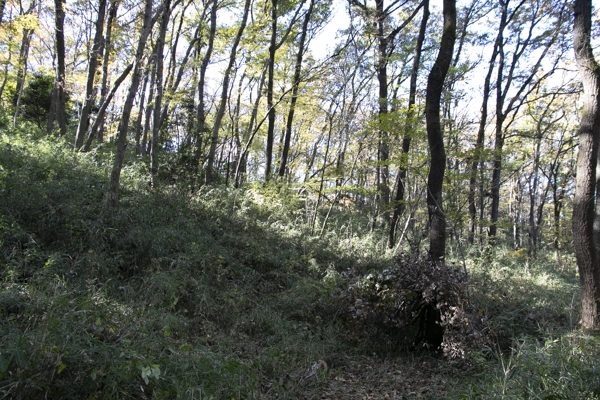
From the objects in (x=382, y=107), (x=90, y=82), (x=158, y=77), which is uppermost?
(x=382, y=107)

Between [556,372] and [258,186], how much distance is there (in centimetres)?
999

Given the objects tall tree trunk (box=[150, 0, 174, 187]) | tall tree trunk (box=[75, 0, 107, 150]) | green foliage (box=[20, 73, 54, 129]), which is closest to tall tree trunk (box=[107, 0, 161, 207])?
tall tree trunk (box=[150, 0, 174, 187])

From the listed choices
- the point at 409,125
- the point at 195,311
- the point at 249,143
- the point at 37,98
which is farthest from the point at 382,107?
the point at 37,98

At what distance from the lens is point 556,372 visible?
3.44 m

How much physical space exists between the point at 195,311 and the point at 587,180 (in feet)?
21.3

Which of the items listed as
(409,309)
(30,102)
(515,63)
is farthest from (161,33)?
(515,63)

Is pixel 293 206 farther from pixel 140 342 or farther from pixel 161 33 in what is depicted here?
pixel 140 342

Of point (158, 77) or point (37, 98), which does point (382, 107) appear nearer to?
point (158, 77)

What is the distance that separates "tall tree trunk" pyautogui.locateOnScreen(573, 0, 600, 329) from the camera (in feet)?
17.9

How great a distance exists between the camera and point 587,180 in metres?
5.54

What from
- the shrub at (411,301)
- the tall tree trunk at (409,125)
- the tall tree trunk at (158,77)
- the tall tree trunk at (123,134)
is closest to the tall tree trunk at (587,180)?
the shrub at (411,301)

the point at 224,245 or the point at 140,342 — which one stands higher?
the point at 224,245

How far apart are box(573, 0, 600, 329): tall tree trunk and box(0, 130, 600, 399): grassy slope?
0.68 meters

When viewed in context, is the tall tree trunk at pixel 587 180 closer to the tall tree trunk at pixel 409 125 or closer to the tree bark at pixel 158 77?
the tall tree trunk at pixel 409 125
